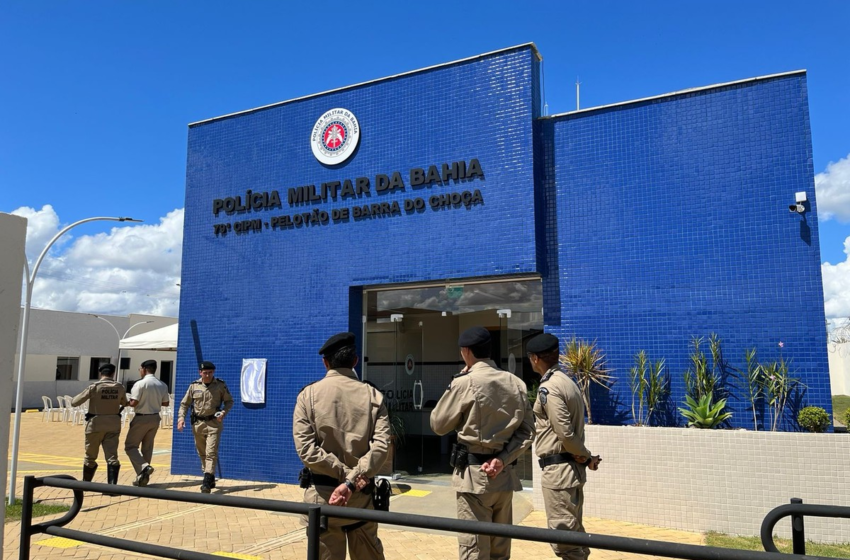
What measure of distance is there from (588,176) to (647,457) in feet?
12.0

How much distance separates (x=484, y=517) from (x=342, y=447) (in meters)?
1.20

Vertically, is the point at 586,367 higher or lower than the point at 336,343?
lower

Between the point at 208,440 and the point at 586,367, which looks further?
the point at 208,440

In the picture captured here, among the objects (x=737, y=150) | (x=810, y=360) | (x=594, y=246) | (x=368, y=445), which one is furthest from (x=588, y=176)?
(x=368, y=445)

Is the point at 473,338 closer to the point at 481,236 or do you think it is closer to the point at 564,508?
the point at 564,508

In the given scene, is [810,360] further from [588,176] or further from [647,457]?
[588,176]

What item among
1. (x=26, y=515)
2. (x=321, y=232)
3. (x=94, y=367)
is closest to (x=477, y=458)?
(x=26, y=515)

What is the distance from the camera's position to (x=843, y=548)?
20.9 feet

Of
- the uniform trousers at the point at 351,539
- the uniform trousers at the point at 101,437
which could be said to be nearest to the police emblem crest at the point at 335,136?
the uniform trousers at the point at 101,437

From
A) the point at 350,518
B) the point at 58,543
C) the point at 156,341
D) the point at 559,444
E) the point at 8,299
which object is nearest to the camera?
the point at 350,518

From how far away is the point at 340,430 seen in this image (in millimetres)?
4262

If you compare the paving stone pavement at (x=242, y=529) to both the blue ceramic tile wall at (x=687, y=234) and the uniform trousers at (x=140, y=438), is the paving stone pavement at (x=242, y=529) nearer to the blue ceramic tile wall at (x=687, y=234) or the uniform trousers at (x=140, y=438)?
the uniform trousers at (x=140, y=438)

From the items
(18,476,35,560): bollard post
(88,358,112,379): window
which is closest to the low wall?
(18,476,35,560): bollard post

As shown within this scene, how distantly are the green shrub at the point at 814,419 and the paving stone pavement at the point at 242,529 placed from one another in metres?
1.69
